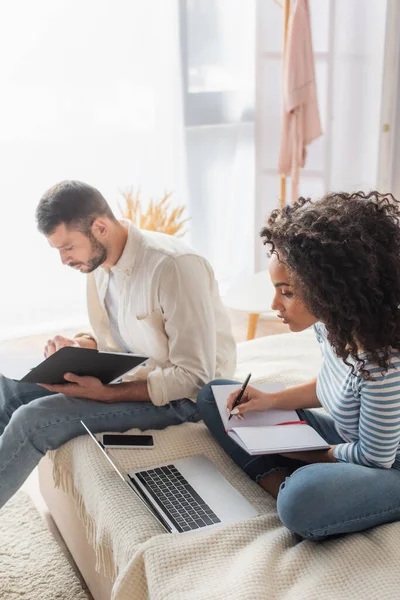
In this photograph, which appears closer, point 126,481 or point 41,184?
point 126,481

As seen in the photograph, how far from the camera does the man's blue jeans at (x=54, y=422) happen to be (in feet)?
5.87

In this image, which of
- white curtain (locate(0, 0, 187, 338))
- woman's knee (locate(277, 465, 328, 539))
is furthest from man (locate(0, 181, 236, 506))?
white curtain (locate(0, 0, 187, 338))

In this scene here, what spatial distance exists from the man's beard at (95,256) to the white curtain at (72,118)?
160 centimetres

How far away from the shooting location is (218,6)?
365 cm

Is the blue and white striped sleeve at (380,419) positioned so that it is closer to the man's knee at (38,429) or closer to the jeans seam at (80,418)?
the jeans seam at (80,418)

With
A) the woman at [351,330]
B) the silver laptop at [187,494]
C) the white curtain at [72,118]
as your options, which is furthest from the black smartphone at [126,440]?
the white curtain at [72,118]

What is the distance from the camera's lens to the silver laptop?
61.7 inches

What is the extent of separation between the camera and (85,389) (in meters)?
1.90

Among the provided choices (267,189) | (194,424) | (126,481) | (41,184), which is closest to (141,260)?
(194,424)

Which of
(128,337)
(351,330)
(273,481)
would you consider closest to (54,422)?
A: (128,337)

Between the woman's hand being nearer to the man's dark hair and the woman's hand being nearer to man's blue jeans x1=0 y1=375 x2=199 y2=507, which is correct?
man's blue jeans x1=0 y1=375 x2=199 y2=507

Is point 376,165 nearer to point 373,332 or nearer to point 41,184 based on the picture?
point 41,184

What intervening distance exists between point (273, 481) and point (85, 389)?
54 cm

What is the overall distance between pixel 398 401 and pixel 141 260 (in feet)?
2.61
